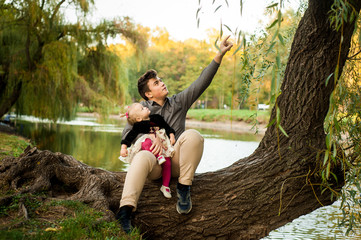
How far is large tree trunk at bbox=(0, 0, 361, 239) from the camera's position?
2832mm

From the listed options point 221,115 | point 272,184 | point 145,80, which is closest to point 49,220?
point 145,80

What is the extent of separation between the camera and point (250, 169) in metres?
2.99

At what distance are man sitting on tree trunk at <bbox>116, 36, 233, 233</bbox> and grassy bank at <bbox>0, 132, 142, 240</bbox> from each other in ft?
0.73

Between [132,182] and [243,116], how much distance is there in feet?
66.3

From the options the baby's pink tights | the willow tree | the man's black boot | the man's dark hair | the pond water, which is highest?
the willow tree

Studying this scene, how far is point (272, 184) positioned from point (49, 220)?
1.59 meters

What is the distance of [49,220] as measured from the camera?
240cm

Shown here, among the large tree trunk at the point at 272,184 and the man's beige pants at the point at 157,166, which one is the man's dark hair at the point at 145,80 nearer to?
Answer: the man's beige pants at the point at 157,166

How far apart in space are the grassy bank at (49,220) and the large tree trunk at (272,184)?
0.64 feet

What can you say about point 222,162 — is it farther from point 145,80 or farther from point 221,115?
point 221,115

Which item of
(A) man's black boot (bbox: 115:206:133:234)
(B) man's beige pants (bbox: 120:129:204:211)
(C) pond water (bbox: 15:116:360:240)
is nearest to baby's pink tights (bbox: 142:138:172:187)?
(B) man's beige pants (bbox: 120:129:204:211)

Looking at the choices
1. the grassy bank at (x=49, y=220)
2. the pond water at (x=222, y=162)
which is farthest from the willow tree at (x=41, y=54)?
the grassy bank at (x=49, y=220)

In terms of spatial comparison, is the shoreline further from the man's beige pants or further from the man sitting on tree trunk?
the man's beige pants

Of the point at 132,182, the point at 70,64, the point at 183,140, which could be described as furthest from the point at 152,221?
the point at 70,64
